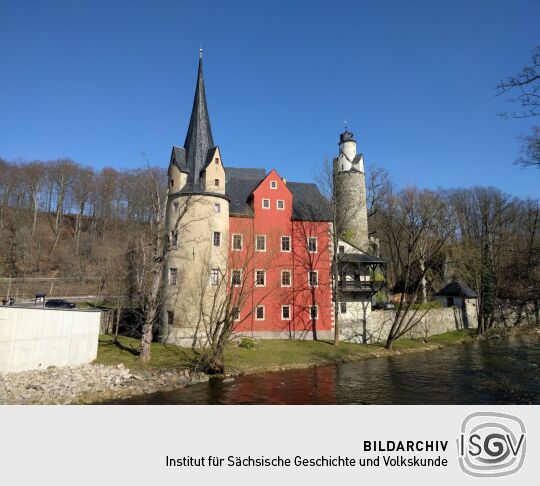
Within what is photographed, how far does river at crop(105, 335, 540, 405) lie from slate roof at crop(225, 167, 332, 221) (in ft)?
39.2

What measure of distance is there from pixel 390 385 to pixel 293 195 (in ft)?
59.6

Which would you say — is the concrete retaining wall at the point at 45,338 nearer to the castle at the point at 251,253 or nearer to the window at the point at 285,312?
the castle at the point at 251,253

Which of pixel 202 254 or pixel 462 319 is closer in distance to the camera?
pixel 202 254

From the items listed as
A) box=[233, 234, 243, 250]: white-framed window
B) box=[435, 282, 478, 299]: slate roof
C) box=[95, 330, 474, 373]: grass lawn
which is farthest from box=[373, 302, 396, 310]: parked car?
box=[233, 234, 243, 250]: white-framed window

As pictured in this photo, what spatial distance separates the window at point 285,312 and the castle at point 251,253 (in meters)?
0.07

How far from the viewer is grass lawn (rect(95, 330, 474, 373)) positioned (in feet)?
68.7

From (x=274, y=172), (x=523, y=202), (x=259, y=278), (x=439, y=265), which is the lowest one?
(x=259, y=278)

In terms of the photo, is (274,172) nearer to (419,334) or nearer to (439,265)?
(419,334)

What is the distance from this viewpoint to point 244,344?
25391 mm

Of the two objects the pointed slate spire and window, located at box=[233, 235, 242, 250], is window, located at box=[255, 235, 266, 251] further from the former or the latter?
the pointed slate spire

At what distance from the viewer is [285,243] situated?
98.7ft

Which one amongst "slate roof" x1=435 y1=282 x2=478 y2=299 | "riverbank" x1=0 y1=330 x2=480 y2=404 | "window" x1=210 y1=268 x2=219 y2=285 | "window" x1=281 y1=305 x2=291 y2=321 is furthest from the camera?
"slate roof" x1=435 y1=282 x2=478 y2=299
